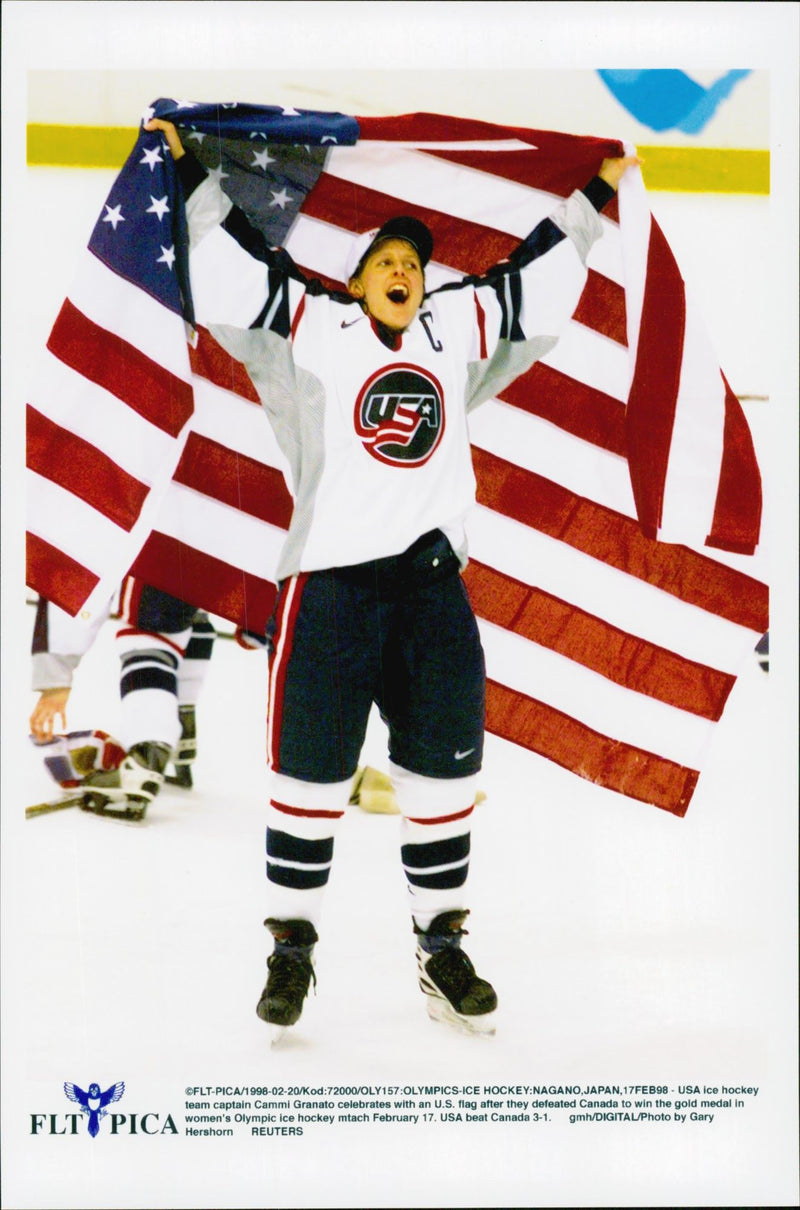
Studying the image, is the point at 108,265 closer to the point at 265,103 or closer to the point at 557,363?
the point at 265,103

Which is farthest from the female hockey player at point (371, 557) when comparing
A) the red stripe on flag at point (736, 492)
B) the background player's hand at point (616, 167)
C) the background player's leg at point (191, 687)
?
the red stripe on flag at point (736, 492)

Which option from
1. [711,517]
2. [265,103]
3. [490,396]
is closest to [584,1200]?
[711,517]

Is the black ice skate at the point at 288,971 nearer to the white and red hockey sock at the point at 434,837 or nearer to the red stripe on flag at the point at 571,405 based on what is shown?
the white and red hockey sock at the point at 434,837

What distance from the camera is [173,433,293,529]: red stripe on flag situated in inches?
109

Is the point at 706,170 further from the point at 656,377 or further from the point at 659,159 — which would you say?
the point at 656,377

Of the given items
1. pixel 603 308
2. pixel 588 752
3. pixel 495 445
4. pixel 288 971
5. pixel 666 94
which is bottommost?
pixel 288 971

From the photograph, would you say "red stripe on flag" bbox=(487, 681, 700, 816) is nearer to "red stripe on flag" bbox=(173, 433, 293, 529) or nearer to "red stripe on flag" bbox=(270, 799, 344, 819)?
"red stripe on flag" bbox=(270, 799, 344, 819)

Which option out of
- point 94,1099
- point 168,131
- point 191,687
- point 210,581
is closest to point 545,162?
point 168,131

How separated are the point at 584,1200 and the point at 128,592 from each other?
4.99 feet

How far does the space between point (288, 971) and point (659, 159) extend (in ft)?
5.65

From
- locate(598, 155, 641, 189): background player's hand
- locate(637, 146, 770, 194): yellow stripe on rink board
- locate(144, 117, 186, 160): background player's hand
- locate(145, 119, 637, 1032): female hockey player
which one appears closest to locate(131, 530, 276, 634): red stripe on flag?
locate(145, 119, 637, 1032): female hockey player

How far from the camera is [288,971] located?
2.57 meters

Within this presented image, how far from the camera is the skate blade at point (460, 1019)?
8.67ft

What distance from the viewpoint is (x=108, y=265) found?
2654 mm
